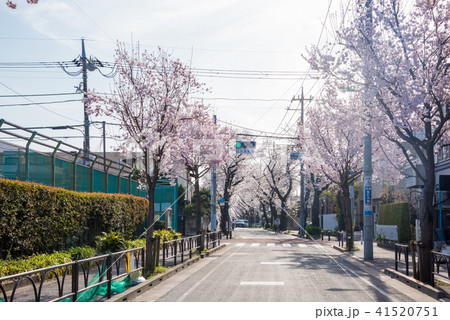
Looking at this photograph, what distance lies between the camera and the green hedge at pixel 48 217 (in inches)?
522

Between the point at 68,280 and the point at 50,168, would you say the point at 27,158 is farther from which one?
the point at 68,280

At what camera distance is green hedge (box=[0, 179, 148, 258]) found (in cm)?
1327

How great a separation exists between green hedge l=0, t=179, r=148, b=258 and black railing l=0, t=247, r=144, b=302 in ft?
11.2

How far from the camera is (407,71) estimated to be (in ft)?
53.9

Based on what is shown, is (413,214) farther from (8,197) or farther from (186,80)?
(8,197)

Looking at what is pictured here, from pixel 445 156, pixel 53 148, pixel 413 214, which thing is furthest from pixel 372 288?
pixel 413 214

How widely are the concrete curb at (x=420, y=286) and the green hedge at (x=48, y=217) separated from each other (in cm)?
1084

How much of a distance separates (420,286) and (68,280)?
891 centimetres

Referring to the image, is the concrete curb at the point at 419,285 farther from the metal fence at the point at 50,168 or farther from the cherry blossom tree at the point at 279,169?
the cherry blossom tree at the point at 279,169

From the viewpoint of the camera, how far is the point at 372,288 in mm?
13062

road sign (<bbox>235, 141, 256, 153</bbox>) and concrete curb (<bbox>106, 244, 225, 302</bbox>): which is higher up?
road sign (<bbox>235, 141, 256, 153</bbox>)

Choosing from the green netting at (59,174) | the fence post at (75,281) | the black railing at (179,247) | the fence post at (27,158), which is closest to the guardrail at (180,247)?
the black railing at (179,247)

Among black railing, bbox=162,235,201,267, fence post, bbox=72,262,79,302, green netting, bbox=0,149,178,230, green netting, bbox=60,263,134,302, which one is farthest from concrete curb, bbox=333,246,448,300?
green netting, bbox=0,149,178,230

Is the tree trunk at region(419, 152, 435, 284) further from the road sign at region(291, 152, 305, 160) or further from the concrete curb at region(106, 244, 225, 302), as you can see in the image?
the road sign at region(291, 152, 305, 160)
